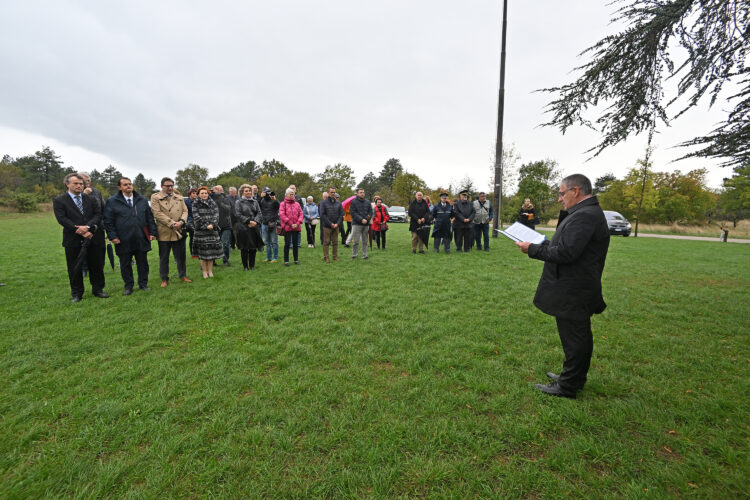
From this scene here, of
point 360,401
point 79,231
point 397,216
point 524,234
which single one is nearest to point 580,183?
point 524,234

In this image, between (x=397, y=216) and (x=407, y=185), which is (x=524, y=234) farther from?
(x=407, y=185)

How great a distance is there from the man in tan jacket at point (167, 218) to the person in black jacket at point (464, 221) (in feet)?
27.2

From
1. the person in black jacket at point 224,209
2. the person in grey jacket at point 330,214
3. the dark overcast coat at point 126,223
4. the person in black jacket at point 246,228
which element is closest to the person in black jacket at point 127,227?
the dark overcast coat at point 126,223

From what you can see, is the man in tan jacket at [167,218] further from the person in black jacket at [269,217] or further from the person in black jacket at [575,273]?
the person in black jacket at [575,273]

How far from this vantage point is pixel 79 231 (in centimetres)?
544

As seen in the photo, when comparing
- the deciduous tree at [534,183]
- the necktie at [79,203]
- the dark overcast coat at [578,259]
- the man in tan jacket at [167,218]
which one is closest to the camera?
the dark overcast coat at [578,259]

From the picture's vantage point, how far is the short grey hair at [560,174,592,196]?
9.17 ft

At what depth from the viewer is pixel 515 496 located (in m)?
1.96

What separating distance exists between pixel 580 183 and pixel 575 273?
812 mm

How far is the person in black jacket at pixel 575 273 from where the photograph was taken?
2.63 m

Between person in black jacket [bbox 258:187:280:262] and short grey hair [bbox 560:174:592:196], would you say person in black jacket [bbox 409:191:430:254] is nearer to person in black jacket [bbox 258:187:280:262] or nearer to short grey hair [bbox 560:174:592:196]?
person in black jacket [bbox 258:187:280:262]

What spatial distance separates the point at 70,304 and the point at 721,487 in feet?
26.5

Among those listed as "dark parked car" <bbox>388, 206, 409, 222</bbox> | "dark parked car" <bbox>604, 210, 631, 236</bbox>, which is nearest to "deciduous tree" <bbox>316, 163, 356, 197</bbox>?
"dark parked car" <bbox>388, 206, 409, 222</bbox>

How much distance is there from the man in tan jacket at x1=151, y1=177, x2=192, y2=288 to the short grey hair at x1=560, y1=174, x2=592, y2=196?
22.6 ft
